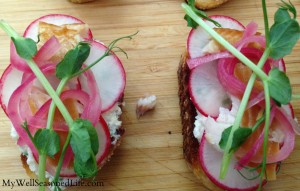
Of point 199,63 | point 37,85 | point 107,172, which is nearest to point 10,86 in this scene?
point 37,85

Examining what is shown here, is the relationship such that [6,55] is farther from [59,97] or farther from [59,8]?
[59,97]

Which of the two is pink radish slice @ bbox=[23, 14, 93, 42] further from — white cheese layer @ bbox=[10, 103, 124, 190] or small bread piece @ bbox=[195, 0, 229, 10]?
small bread piece @ bbox=[195, 0, 229, 10]

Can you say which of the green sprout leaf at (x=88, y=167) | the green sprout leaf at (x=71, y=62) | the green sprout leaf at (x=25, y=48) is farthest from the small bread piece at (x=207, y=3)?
the green sprout leaf at (x=88, y=167)

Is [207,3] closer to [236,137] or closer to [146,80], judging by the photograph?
[146,80]

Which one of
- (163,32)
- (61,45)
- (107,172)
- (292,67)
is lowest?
(107,172)

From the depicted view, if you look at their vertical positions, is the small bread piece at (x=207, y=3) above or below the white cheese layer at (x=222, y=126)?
above

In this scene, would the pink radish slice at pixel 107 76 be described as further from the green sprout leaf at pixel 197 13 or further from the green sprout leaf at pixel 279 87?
the green sprout leaf at pixel 279 87

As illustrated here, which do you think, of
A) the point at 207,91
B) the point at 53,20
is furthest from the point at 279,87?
the point at 53,20
